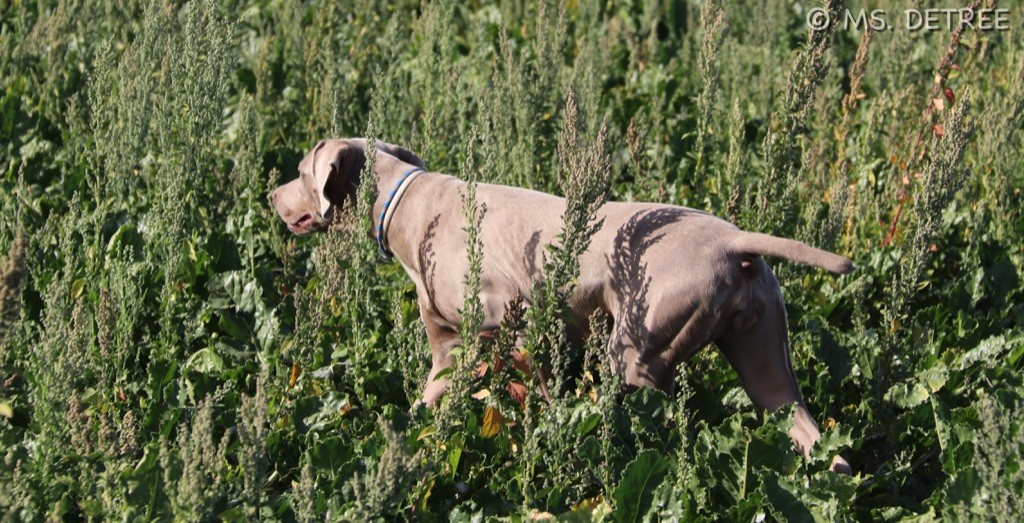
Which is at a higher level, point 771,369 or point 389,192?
point 389,192

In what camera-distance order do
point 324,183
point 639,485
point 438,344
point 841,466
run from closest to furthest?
point 639,485
point 841,466
point 438,344
point 324,183

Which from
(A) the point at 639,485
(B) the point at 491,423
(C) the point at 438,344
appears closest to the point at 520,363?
(B) the point at 491,423

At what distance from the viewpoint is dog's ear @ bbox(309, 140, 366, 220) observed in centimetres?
482

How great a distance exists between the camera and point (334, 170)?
15.9 feet

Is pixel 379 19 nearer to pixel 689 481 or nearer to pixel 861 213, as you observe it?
pixel 861 213

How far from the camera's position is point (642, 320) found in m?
4.14

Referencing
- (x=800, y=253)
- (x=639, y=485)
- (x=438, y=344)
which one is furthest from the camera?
(x=438, y=344)

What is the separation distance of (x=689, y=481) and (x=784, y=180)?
5.89 ft

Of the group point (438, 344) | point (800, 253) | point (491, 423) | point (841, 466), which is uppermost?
point (800, 253)

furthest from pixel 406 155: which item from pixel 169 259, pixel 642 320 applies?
pixel 642 320

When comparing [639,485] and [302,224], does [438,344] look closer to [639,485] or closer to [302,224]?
[302,224]

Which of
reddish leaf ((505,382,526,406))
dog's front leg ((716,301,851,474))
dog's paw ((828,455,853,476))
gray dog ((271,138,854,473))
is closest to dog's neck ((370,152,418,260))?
gray dog ((271,138,854,473))

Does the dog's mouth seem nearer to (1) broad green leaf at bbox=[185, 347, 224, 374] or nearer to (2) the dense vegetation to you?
(2) the dense vegetation

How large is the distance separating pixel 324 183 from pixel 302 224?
32cm
